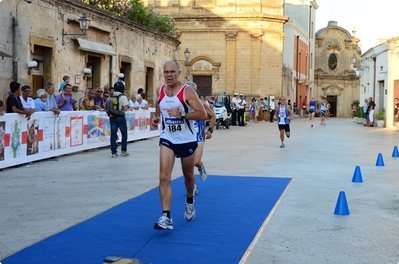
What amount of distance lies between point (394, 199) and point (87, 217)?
482 centimetres

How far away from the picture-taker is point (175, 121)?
743 cm

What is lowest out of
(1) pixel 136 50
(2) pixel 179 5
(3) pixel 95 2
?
(1) pixel 136 50

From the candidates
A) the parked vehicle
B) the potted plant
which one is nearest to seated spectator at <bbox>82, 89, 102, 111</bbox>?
the parked vehicle

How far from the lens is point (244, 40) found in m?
45.1

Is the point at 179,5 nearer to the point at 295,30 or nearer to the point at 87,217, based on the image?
the point at 295,30

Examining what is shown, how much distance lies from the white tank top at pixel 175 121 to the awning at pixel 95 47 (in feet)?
45.1

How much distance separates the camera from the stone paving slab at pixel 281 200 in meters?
6.54

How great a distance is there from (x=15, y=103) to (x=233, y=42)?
33239 millimetres

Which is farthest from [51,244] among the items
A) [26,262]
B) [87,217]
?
[87,217]

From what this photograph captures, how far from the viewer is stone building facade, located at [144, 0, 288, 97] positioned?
44.9m

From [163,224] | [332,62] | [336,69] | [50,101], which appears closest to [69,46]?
[50,101]

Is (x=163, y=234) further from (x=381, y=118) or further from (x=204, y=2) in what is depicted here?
(x=204, y=2)

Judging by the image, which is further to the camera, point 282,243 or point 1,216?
point 1,216

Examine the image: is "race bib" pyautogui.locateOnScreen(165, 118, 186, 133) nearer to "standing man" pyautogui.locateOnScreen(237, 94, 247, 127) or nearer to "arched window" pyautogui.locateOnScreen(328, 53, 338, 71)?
"standing man" pyautogui.locateOnScreen(237, 94, 247, 127)
